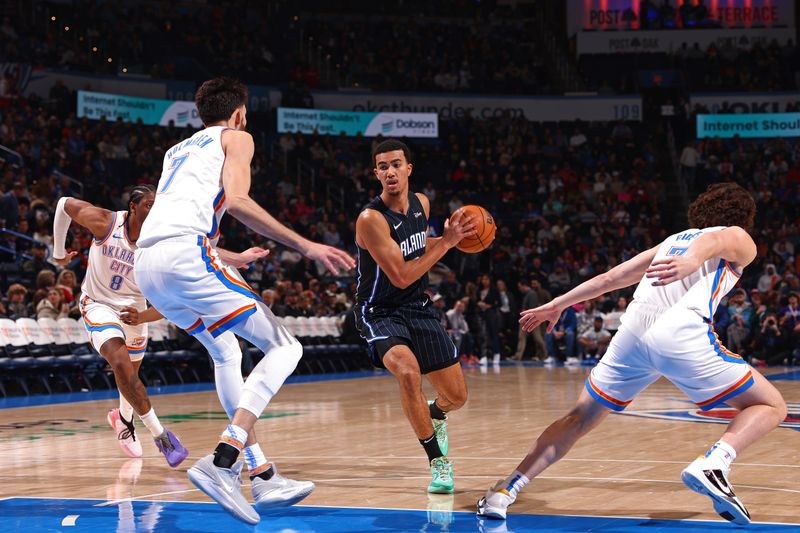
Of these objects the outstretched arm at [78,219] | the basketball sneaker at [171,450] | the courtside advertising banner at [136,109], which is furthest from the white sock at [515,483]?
the courtside advertising banner at [136,109]

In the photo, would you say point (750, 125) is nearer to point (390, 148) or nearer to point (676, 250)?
point (390, 148)

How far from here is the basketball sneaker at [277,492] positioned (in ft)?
15.6

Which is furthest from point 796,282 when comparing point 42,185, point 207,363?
point 42,185

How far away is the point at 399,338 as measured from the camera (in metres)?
6.02

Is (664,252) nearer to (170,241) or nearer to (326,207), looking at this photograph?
(170,241)

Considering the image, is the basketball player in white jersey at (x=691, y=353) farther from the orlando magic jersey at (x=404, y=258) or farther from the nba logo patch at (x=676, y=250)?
the orlando magic jersey at (x=404, y=258)

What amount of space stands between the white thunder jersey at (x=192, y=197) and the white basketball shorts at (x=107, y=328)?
257cm

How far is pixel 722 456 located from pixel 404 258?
2.26 m

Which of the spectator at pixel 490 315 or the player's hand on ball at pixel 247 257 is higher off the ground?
the player's hand on ball at pixel 247 257

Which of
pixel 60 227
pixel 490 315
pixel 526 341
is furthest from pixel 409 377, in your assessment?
pixel 526 341

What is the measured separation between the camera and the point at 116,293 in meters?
7.60

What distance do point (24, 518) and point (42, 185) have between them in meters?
14.1

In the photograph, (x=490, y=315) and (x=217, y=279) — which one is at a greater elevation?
(x=217, y=279)

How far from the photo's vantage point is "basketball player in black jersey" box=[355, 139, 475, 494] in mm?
5828
